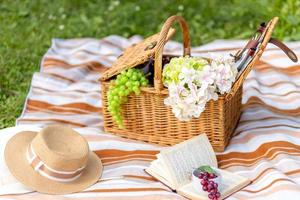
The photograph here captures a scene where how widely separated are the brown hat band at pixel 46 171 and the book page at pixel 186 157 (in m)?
0.37

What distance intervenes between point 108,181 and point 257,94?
1.24m

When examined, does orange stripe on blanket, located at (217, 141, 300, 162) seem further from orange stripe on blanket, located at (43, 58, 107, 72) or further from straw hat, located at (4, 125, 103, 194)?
orange stripe on blanket, located at (43, 58, 107, 72)

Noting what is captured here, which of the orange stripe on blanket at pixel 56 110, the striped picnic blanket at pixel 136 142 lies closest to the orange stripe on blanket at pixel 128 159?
the striped picnic blanket at pixel 136 142

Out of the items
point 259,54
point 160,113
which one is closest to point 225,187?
point 160,113

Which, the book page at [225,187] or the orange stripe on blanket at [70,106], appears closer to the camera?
the book page at [225,187]

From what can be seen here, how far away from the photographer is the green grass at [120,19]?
174 inches

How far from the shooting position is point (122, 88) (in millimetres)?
2799

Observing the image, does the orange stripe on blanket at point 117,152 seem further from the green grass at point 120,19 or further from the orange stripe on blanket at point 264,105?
the green grass at point 120,19

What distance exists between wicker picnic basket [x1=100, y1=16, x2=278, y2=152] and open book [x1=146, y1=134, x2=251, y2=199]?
108 millimetres

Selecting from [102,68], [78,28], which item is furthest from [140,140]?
[78,28]

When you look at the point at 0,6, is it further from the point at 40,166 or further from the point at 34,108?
the point at 40,166

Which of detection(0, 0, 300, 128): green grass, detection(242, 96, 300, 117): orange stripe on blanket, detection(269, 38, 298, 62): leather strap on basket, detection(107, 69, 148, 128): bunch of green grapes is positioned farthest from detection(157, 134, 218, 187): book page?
detection(0, 0, 300, 128): green grass

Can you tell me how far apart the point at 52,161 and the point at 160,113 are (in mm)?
605

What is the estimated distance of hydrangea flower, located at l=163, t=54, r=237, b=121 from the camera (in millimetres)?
2580
